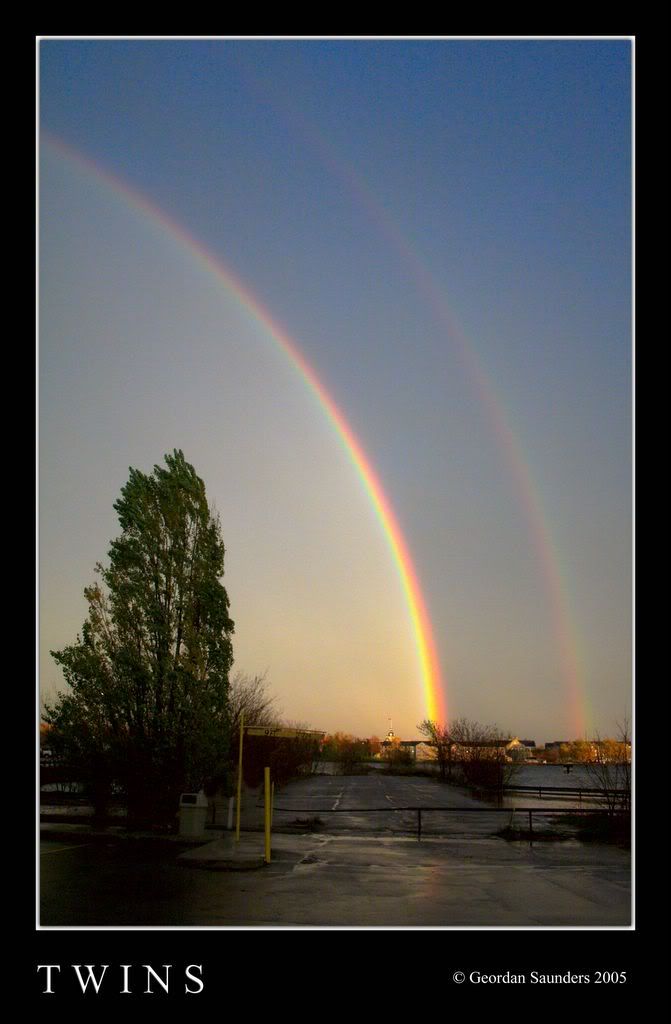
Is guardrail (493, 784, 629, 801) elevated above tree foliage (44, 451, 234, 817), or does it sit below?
below

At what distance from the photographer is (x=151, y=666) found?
72.7ft

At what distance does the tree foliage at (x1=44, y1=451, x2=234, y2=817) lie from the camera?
21.9m

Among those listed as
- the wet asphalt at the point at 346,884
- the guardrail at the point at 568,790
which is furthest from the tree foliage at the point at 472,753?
the wet asphalt at the point at 346,884

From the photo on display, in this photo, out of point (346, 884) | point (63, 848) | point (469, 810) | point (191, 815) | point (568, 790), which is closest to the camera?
point (346, 884)

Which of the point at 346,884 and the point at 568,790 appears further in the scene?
the point at 568,790

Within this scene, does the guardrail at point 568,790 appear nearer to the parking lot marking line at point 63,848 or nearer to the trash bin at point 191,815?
the trash bin at point 191,815

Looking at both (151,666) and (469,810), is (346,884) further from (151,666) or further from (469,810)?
(469,810)

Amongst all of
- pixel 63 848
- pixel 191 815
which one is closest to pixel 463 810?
pixel 191 815

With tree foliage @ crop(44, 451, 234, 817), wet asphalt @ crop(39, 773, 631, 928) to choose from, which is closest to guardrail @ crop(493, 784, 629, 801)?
wet asphalt @ crop(39, 773, 631, 928)

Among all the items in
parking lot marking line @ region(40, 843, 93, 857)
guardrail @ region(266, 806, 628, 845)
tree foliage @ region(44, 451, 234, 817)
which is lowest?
guardrail @ region(266, 806, 628, 845)

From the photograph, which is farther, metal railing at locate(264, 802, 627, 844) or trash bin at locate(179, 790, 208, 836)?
metal railing at locate(264, 802, 627, 844)

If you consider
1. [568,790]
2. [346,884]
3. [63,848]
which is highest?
[346,884]

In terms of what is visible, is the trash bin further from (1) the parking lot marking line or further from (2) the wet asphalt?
(1) the parking lot marking line

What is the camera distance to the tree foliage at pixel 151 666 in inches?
861
